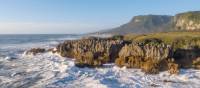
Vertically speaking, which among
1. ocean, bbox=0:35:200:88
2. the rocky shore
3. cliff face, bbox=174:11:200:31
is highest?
cliff face, bbox=174:11:200:31

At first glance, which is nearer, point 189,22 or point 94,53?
point 94,53

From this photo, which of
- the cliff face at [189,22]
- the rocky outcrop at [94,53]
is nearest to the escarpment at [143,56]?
the rocky outcrop at [94,53]

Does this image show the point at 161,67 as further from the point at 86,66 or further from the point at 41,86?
the point at 41,86

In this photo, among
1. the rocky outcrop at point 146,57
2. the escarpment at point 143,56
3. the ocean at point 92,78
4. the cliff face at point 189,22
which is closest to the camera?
the ocean at point 92,78

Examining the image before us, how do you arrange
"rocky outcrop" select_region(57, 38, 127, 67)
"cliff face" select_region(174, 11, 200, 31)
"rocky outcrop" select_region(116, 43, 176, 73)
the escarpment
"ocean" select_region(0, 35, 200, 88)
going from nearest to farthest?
1. "ocean" select_region(0, 35, 200, 88)
2. "rocky outcrop" select_region(116, 43, 176, 73)
3. the escarpment
4. "rocky outcrop" select_region(57, 38, 127, 67)
5. "cliff face" select_region(174, 11, 200, 31)

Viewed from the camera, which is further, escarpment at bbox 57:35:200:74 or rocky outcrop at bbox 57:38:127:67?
rocky outcrop at bbox 57:38:127:67

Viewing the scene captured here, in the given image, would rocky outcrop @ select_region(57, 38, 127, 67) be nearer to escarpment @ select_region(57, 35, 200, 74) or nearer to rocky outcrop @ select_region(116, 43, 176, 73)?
escarpment @ select_region(57, 35, 200, 74)

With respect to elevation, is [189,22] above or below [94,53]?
above

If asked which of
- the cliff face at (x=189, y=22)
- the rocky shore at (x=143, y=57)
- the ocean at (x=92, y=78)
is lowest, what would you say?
the ocean at (x=92, y=78)

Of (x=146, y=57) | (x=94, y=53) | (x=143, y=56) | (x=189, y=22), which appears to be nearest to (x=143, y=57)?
(x=143, y=56)

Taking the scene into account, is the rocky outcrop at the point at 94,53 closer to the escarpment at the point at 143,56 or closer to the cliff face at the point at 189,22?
the escarpment at the point at 143,56

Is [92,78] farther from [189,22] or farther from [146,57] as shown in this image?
[189,22]

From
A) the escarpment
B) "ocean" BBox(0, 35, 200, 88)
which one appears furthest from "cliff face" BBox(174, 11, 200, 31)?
"ocean" BBox(0, 35, 200, 88)

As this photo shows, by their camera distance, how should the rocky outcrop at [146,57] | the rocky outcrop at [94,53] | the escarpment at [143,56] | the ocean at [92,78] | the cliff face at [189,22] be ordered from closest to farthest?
the ocean at [92,78] < the rocky outcrop at [146,57] < the escarpment at [143,56] < the rocky outcrop at [94,53] < the cliff face at [189,22]
